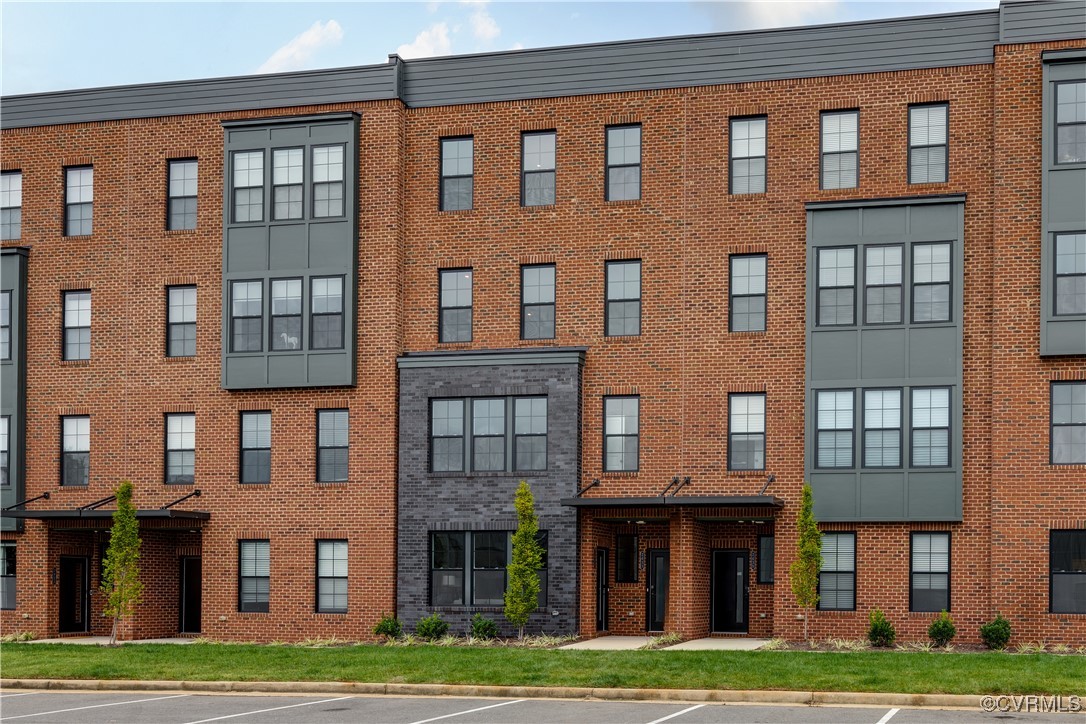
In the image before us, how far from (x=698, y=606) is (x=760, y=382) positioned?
540 cm

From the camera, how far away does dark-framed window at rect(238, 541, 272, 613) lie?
3697 cm

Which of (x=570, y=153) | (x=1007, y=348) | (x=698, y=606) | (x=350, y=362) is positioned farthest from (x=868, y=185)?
(x=350, y=362)

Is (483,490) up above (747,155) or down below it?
below

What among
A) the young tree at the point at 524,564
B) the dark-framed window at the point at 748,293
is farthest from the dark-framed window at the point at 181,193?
the dark-framed window at the point at 748,293

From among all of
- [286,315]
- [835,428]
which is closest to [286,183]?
[286,315]

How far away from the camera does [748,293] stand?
3494cm

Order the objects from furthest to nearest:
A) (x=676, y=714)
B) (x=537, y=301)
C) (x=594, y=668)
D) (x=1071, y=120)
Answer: (x=537, y=301), (x=1071, y=120), (x=594, y=668), (x=676, y=714)

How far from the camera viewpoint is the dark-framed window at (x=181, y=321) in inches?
1505

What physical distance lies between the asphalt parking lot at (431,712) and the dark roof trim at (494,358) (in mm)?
12546

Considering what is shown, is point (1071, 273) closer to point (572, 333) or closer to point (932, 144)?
point (932, 144)

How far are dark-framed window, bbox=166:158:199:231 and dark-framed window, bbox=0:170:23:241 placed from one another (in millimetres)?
4327

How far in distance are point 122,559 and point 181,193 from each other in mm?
9533

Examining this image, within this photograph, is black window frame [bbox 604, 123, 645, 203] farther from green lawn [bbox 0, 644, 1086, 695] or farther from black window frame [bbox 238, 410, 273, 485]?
green lawn [bbox 0, 644, 1086, 695]

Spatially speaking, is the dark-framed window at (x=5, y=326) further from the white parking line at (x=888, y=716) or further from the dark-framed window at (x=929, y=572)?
the white parking line at (x=888, y=716)
